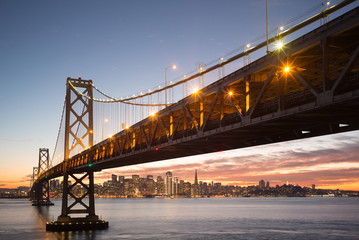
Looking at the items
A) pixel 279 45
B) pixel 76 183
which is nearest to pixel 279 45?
pixel 279 45

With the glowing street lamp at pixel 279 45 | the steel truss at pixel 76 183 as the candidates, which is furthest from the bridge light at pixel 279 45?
the steel truss at pixel 76 183

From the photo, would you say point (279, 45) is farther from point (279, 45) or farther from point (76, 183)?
point (76, 183)

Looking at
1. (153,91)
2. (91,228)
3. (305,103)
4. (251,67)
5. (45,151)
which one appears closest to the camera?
(305,103)

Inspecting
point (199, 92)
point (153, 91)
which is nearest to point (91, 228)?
point (153, 91)

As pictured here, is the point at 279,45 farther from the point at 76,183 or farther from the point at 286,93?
the point at 76,183

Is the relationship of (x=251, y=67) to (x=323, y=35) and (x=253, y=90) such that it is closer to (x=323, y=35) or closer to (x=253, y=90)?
(x=253, y=90)

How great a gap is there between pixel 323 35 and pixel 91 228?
41.5m

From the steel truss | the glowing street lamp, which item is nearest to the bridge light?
the glowing street lamp

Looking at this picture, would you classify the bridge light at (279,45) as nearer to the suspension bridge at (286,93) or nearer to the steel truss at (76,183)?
the suspension bridge at (286,93)

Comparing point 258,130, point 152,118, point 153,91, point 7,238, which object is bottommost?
point 7,238

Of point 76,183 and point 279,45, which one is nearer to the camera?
point 279,45

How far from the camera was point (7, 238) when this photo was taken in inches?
2158

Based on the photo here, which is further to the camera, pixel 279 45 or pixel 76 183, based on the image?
pixel 76 183

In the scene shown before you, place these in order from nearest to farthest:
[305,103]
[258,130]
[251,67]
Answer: [305,103] → [251,67] → [258,130]
